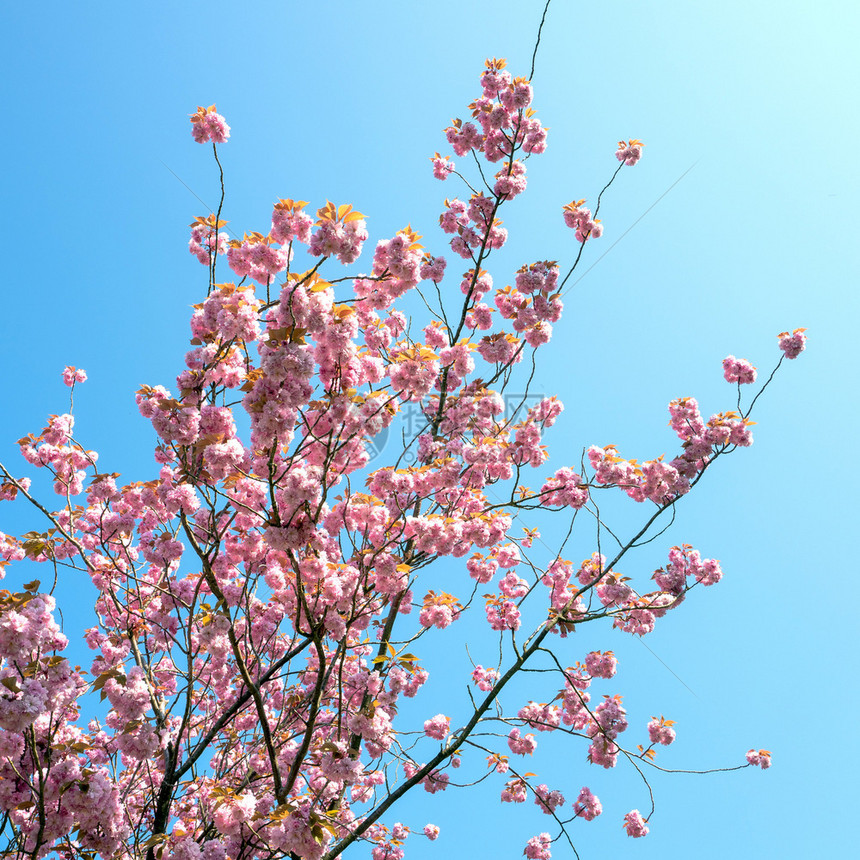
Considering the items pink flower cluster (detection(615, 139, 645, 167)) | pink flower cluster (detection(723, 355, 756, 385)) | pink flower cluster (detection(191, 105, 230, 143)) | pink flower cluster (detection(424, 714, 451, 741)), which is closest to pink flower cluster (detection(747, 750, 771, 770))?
pink flower cluster (detection(424, 714, 451, 741))

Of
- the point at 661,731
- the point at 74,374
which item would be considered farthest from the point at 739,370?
the point at 74,374

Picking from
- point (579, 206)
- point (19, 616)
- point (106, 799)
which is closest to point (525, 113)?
point (579, 206)

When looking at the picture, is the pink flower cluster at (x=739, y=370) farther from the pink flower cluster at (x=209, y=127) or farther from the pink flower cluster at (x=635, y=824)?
the pink flower cluster at (x=209, y=127)

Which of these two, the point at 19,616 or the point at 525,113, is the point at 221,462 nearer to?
the point at 19,616

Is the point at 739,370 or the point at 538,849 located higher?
the point at 739,370

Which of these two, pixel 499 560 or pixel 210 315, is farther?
pixel 499 560

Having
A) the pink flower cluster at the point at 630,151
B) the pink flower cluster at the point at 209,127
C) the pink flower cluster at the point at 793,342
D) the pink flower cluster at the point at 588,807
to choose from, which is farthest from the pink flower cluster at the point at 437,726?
the pink flower cluster at the point at 630,151

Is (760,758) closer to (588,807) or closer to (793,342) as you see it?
(588,807)

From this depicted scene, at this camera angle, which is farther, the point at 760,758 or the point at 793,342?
the point at 760,758

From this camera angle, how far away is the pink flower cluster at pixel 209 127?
4.89m

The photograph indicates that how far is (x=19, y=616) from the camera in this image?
10.5ft

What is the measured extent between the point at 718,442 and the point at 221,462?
5.31 m

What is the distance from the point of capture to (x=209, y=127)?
4934 millimetres

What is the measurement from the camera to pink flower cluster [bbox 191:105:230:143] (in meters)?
4.89
